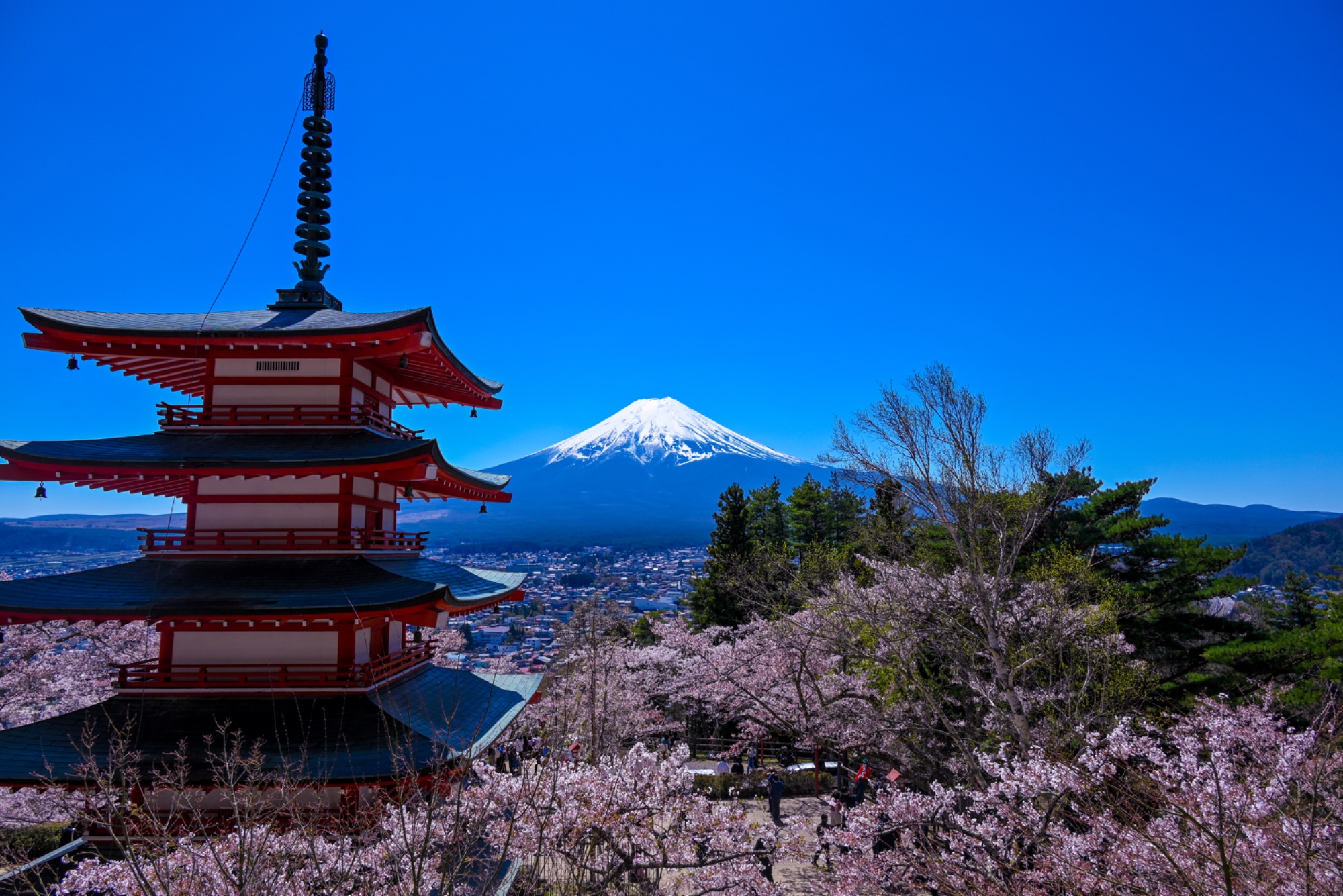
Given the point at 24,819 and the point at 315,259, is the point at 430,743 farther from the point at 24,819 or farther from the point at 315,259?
the point at 24,819

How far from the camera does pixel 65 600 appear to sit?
721cm

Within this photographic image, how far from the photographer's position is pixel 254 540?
327 inches

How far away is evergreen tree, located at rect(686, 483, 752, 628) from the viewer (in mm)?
25922

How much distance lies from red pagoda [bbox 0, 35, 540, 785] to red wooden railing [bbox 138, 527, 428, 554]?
22mm

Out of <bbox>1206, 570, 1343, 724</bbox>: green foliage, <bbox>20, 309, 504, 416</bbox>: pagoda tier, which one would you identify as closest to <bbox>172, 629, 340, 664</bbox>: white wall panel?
<bbox>20, 309, 504, 416</bbox>: pagoda tier

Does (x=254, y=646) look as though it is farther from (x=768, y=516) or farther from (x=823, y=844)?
(x=768, y=516)

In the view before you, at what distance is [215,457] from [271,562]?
1.38 meters

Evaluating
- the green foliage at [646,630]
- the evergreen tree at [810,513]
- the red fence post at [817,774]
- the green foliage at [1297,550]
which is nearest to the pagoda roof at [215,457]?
the red fence post at [817,774]

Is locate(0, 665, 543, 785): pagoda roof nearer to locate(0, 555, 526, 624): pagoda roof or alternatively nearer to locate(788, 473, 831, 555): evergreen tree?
locate(0, 555, 526, 624): pagoda roof

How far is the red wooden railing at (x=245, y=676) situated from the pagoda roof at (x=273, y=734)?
150 mm

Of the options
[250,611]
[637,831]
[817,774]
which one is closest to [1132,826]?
[637,831]

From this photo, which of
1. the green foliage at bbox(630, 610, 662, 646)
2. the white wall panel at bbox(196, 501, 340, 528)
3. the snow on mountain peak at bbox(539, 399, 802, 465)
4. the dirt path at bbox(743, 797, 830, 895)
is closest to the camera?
the white wall panel at bbox(196, 501, 340, 528)

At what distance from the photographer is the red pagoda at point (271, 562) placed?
725 cm

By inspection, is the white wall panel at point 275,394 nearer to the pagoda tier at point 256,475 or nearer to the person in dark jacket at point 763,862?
the pagoda tier at point 256,475
